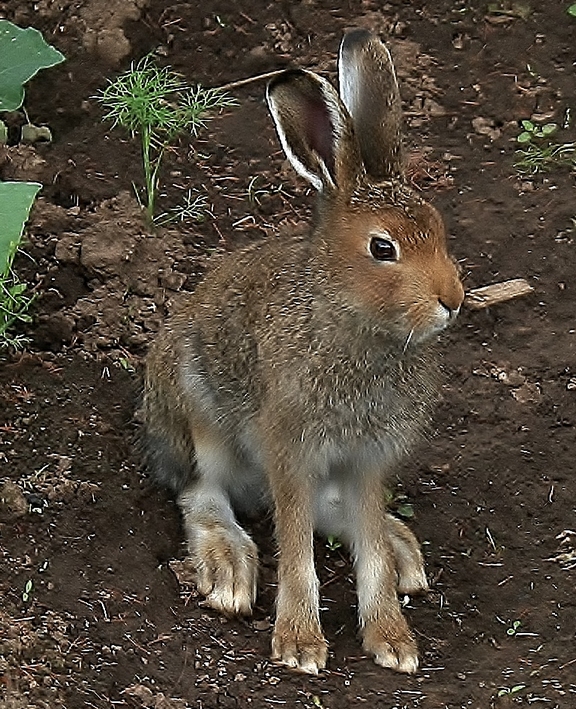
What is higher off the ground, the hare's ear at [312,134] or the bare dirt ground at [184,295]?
the hare's ear at [312,134]

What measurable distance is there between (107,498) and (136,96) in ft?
6.50

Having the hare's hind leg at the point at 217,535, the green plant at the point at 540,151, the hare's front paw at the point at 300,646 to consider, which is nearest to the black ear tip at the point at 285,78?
the hare's hind leg at the point at 217,535

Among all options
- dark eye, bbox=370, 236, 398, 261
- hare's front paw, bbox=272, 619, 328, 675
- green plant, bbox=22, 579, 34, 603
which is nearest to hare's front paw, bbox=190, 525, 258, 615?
hare's front paw, bbox=272, 619, 328, 675

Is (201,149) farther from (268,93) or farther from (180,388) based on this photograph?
(268,93)

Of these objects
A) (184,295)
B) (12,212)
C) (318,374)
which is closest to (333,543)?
(318,374)

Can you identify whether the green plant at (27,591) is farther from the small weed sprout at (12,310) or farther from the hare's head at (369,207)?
the hare's head at (369,207)

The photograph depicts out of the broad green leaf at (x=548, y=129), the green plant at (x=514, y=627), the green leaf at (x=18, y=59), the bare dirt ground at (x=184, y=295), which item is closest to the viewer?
the bare dirt ground at (x=184, y=295)

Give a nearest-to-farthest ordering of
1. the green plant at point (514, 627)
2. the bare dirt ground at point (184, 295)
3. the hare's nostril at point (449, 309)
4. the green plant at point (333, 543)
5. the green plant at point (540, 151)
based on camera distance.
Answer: the hare's nostril at point (449, 309) → the bare dirt ground at point (184, 295) → the green plant at point (514, 627) → the green plant at point (333, 543) → the green plant at point (540, 151)

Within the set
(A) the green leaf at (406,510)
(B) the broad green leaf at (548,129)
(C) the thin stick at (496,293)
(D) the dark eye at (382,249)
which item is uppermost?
(D) the dark eye at (382,249)

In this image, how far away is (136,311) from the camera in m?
5.90

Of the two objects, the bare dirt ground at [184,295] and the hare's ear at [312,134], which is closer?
the hare's ear at [312,134]

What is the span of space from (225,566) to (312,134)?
142 cm

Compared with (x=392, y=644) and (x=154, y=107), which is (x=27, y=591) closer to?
(x=392, y=644)

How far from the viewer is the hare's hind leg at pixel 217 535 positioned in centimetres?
489
